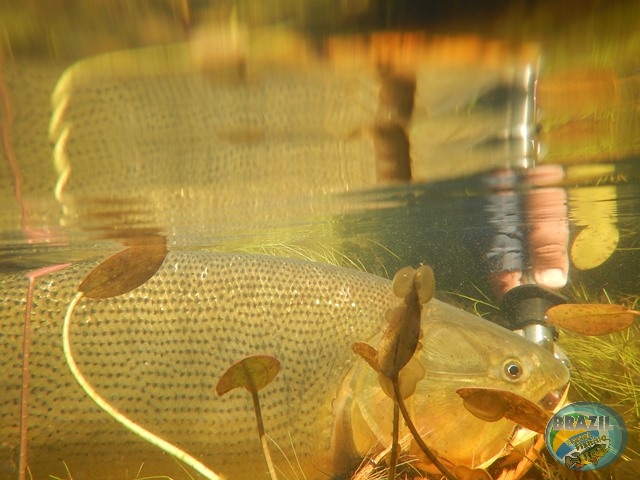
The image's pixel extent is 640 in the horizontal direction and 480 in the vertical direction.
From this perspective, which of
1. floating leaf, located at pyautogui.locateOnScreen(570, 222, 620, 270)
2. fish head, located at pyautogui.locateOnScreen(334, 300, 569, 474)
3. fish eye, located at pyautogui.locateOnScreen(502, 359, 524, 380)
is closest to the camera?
fish head, located at pyautogui.locateOnScreen(334, 300, 569, 474)

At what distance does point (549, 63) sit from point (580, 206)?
7027mm

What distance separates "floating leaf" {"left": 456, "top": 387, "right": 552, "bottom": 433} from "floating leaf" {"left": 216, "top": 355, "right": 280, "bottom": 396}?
2.94 ft

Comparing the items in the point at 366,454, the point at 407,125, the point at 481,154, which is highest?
the point at 407,125

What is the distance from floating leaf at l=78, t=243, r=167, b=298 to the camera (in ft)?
8.19

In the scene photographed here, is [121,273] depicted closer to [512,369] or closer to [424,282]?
[424,282]

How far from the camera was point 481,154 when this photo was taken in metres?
5.04

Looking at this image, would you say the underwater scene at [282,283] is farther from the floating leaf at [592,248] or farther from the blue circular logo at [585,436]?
the floating leaf at [592,248]

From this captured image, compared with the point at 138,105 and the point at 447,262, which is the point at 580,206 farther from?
the point at 138,105

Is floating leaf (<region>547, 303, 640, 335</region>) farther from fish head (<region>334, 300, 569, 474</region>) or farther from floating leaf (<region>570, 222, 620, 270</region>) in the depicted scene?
floating leaf (<region>570, 222, 620, 270</region>)

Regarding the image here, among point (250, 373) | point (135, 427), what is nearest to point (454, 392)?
point (250, 373)

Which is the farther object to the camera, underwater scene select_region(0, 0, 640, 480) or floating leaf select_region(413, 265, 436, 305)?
underwater scene select_region(0, 0, 640, 480)

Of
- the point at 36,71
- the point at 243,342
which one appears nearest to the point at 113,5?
the point at 36,71

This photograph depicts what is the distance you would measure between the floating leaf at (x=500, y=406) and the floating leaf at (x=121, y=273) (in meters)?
1.89

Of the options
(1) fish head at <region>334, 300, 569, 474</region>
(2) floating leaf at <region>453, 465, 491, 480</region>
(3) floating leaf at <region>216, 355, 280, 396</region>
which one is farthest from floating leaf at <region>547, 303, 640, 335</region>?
(3) floating leaf at <region>216, 355, 280, 396</region>
